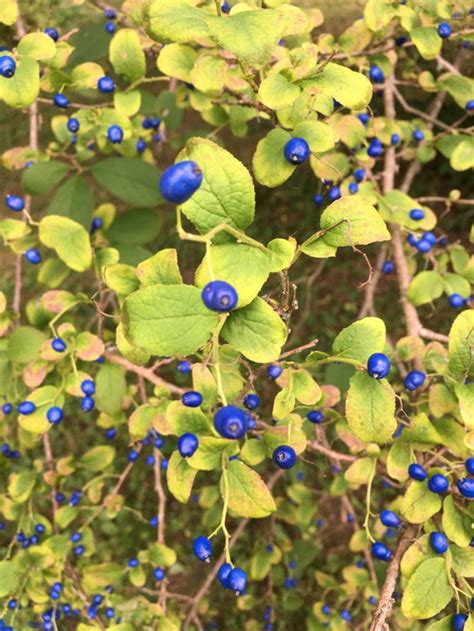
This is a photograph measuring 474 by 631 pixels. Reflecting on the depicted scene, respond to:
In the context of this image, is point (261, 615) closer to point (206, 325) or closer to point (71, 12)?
point (206, 325)

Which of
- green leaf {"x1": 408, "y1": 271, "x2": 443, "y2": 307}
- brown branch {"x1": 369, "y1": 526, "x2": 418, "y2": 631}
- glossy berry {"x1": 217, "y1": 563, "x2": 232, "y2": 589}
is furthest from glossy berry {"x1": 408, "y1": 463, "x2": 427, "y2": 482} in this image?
green leaf {"x1": 408, "y1": 271, "x2": 443, "y2": 307}

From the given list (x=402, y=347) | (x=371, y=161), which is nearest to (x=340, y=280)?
(x=371, y=161)

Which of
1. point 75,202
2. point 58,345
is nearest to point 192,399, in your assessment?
point 58,345

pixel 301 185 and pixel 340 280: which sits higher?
pixel 301 185

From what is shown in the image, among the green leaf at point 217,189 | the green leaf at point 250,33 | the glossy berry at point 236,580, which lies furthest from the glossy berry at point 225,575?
the green leaf at point 250,33

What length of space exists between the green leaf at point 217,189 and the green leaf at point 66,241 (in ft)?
1.90

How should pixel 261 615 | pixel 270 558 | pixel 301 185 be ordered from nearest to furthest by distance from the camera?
pixel 270 558
pixel 261 615
pixel 301 185

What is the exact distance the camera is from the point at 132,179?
67.3 inches

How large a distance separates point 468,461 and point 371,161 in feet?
2.62

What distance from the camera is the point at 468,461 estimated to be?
1.01 meters

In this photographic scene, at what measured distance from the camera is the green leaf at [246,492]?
2.91 ft

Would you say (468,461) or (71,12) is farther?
(71,12)

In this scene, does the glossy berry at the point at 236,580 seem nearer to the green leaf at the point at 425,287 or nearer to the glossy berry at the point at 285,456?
the glossy berry at the point at 285,456

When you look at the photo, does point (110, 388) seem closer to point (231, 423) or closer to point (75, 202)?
point (75, 202)
